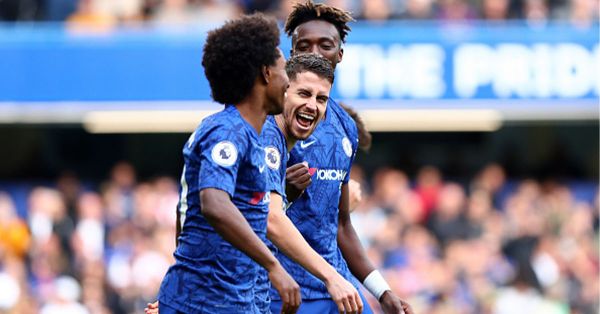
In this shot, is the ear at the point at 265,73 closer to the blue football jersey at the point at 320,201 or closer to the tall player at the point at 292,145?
the tall player at the point at 292,145

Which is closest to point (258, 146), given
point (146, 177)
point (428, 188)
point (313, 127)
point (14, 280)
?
point (313, 127)

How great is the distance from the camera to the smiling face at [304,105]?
20.1ft

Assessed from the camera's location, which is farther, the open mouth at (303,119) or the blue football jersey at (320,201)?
the blue football jersey at (320,201)

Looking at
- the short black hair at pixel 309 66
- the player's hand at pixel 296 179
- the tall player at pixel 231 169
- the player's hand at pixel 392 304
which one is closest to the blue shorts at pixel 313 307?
the player's hand at pixel 392 304

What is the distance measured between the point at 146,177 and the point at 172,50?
7.20 ft

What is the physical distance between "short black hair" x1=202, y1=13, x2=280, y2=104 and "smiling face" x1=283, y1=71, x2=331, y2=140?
0.69 m

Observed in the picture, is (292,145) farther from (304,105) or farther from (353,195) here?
(353,195)

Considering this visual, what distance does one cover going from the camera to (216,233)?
210 inches

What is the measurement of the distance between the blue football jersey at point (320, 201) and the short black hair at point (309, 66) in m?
0.38

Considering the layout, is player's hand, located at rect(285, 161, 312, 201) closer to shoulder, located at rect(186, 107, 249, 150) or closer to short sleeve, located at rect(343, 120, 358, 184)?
short sleeve, located at rect(343, 120, 358, 184)

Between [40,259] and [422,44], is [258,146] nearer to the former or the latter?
[40,259]

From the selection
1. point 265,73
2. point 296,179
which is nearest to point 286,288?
point 265,73

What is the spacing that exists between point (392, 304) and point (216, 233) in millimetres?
1664

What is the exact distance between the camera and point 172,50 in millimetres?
16938
